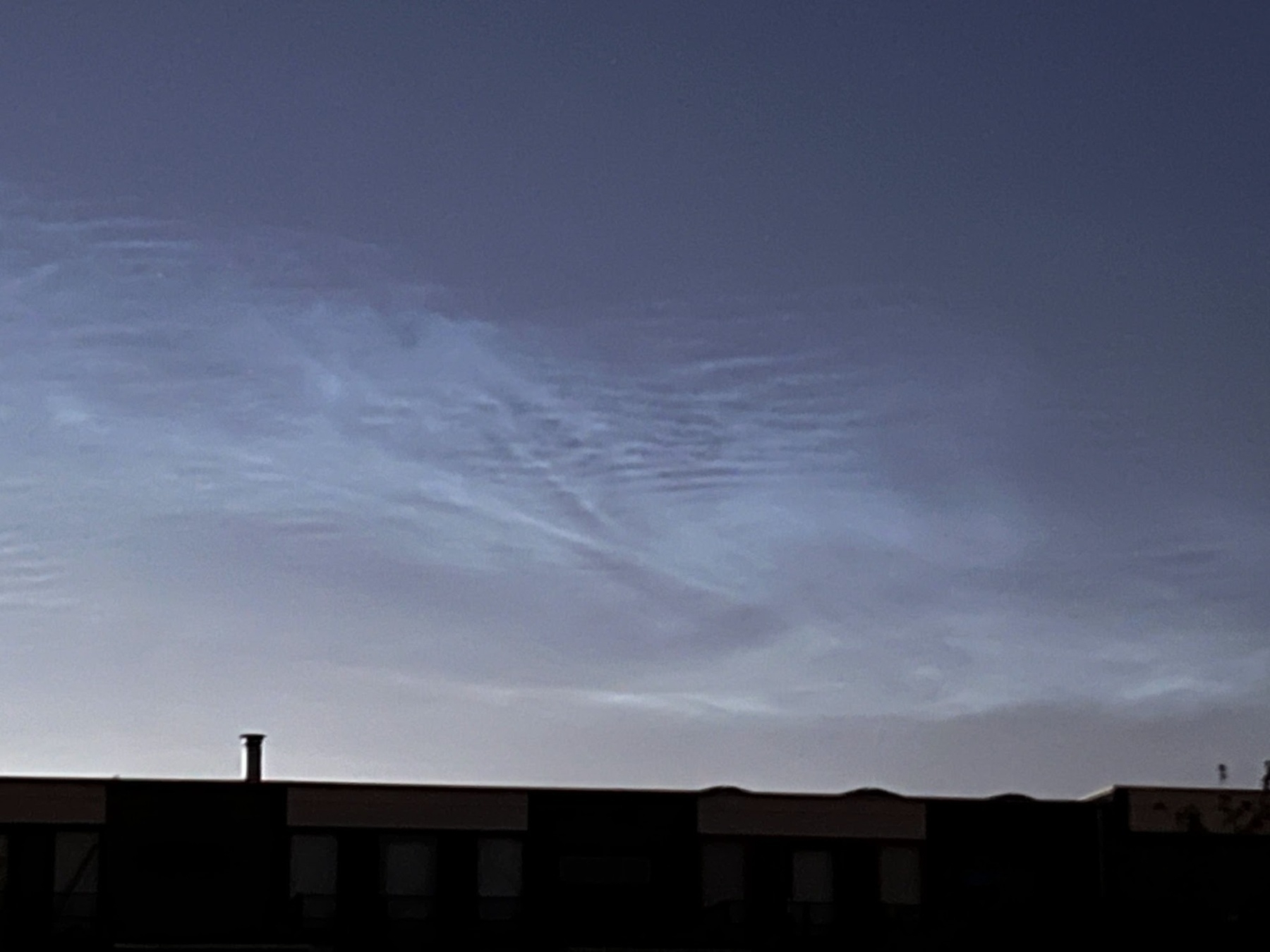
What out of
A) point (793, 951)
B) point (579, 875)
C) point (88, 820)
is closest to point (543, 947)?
point (579, 875)

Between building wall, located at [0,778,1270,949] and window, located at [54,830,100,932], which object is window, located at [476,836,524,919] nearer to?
building wall, located at [0,778,1270,949]

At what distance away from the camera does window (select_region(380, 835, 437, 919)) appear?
4609 cm

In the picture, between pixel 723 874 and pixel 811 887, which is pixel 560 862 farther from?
pixel 811 887

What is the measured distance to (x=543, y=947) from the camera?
46.2m

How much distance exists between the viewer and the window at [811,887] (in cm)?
4769

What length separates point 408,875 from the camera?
46.3 metres

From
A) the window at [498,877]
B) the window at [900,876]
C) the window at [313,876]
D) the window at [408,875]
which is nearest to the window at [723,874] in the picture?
the window at [900,876]

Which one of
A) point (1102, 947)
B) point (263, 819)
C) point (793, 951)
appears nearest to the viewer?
point (1102, 947)

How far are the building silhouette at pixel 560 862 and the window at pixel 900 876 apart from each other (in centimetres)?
4

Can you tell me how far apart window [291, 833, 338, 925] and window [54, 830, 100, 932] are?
3.92 m

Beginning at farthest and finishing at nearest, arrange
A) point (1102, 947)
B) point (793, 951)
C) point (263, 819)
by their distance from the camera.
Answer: point (263, 819) < point (793, 951) < point (1102, 947)

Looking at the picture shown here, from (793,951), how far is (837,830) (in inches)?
232

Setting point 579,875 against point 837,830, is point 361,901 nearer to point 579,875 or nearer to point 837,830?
point 579,875

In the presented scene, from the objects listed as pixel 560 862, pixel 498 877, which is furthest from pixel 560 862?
pixel 498 877
